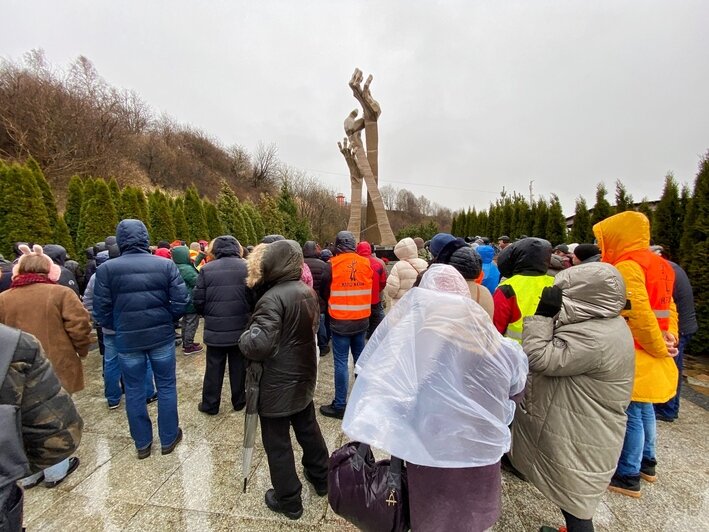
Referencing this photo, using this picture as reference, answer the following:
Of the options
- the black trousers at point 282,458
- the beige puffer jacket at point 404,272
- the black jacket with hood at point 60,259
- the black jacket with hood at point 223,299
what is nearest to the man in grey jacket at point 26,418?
the black trousers at point 282,458

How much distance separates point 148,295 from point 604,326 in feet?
10.4

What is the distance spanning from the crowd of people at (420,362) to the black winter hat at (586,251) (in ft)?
0.06

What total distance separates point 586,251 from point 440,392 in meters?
3.01

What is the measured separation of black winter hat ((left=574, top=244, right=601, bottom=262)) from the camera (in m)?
3.34

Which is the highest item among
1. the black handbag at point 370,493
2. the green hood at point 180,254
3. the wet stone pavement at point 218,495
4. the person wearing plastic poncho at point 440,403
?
the green hood at point 180,254

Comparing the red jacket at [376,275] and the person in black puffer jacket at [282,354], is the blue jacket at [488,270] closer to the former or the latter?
the red jacket at [376,275]

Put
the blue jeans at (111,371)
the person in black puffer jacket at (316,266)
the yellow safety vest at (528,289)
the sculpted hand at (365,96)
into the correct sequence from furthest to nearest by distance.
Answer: the sculpted hand at (365,96)
the person in black puffer jacket at (316,266)
the blue jeans at (111,371)
the yellow safety vest at (528,289)

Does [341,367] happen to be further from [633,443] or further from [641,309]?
[641,309]

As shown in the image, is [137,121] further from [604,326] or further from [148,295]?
[604,326]

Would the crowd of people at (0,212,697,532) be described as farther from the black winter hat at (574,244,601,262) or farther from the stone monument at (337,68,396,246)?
the stone monument at (337,68,396,246)

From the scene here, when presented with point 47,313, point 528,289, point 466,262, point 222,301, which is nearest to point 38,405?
point 47,313

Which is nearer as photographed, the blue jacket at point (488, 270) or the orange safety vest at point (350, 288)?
the orange safety vest at point (350, 288)

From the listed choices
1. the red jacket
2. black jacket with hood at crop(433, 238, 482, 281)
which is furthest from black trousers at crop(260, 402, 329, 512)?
the red jacket

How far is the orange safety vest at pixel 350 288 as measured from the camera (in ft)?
11.1
